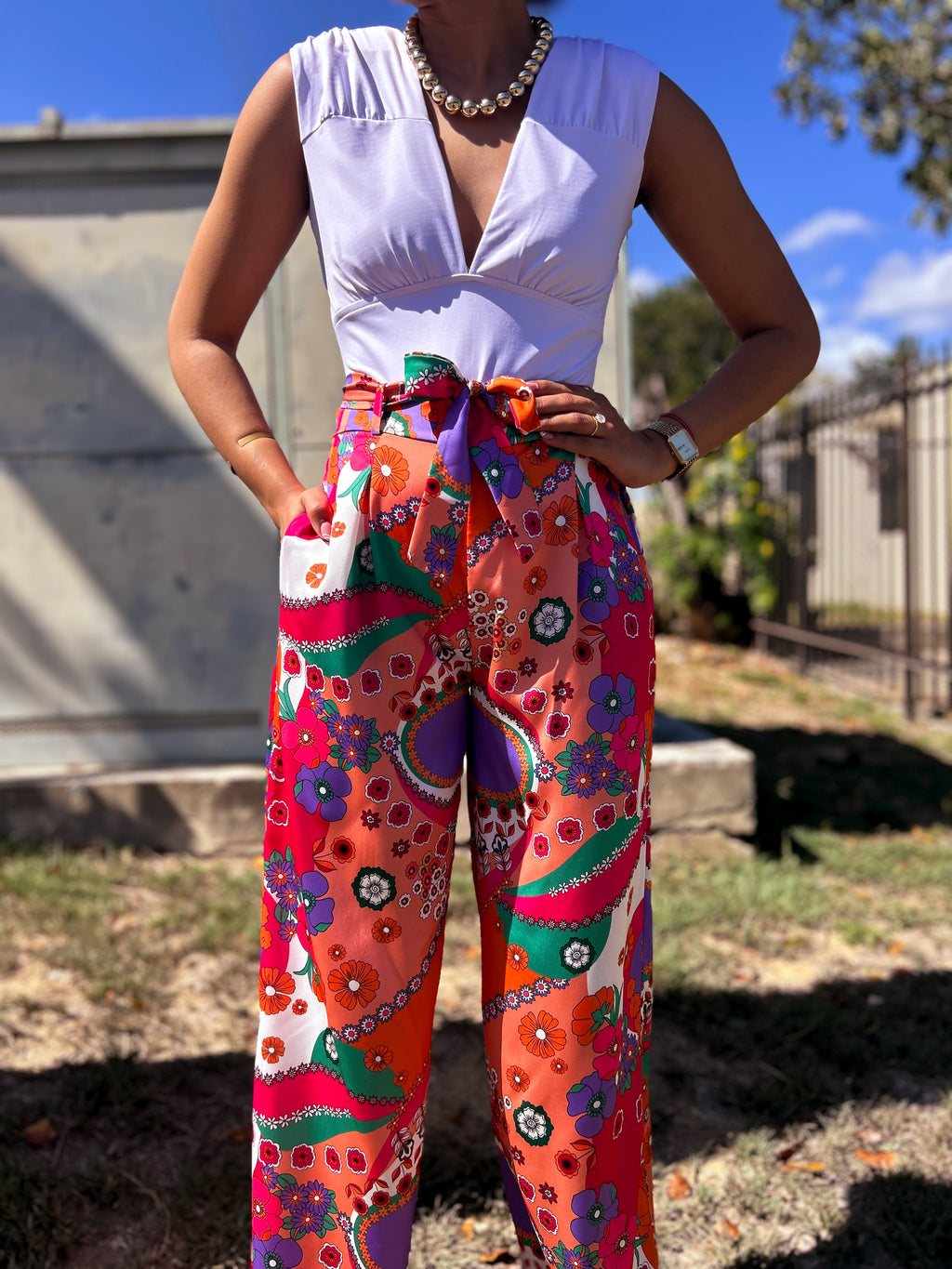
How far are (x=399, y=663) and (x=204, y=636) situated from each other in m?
3.23

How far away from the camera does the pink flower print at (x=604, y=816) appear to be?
1222mm

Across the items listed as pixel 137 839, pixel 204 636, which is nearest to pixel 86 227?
pixel 204 636

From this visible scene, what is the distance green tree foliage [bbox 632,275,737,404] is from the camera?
28.5m

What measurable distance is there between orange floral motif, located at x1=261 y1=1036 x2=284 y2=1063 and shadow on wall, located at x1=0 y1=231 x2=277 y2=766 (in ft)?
9.85

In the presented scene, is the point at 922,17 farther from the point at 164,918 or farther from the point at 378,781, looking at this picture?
the point at 378,781

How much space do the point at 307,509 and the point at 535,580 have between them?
0.28 m

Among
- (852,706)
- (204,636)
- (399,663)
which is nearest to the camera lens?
(399,663)

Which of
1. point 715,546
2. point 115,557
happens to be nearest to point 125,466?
point 115,557

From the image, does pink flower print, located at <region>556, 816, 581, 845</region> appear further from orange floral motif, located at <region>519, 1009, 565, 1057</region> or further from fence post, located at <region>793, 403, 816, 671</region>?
fence post, located at <region>793, 403, 816, 671</region>

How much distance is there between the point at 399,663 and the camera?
1.22 meters

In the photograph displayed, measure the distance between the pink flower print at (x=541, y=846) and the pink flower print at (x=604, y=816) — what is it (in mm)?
61

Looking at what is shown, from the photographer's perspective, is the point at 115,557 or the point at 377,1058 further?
the point at 115,557

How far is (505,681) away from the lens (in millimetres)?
1217

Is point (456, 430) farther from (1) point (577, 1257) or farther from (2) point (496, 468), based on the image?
(1) point (577, 1257)
